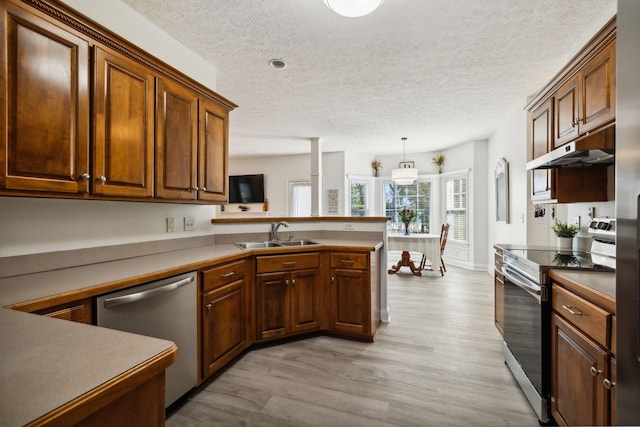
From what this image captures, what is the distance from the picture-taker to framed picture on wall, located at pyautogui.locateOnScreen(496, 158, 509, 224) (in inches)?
184

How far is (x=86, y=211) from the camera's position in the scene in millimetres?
1861

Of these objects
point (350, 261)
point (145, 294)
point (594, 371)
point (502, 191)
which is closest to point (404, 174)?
point (502, 191)

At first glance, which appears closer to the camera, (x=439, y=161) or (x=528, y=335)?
(x=528, y=335)

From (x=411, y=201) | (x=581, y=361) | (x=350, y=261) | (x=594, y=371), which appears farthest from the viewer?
(x=411, y=201)

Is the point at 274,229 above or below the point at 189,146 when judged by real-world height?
below

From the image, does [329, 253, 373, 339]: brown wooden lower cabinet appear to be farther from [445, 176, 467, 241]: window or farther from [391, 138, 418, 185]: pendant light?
[445, 176, 467, 241]: window

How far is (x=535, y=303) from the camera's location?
1.73 metres

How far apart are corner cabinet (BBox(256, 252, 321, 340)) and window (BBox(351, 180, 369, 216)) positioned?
4.61 meters

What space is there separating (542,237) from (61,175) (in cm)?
467

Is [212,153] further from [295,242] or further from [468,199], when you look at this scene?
[468,199]

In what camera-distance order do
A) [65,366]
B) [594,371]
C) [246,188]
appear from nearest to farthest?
[65,366] < [594,371] < [246,188]

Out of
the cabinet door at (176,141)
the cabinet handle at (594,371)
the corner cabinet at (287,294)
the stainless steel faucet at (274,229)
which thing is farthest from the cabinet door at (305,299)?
the cabinet handle at (594,371)

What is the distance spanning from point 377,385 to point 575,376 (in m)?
1.14

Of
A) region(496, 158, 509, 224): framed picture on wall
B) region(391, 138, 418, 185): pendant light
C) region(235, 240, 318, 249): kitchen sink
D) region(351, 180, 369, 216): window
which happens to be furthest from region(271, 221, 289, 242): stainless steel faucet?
region(351, 180, 369, 216): window
